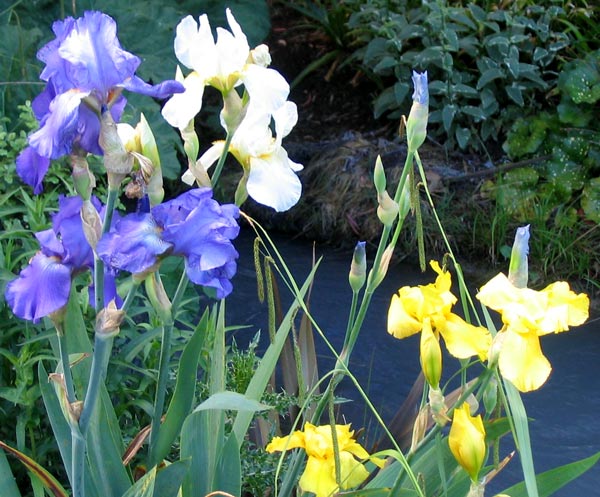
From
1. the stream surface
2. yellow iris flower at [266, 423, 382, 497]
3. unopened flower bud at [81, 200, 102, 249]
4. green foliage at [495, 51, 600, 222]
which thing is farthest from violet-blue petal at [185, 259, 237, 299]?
green foliage at [495, 51, 600, 222]

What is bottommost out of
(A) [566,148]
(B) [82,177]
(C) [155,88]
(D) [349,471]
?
(A) [566,148]

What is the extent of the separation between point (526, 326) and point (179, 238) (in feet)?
1.23

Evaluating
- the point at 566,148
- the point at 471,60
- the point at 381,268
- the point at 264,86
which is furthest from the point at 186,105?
the point at 471,60

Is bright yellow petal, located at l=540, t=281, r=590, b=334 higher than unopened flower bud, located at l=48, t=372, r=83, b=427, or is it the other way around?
bright yellow petal, located at l=540, t=281, r=590, b=334

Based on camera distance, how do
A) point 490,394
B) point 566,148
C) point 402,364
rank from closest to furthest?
point 490,394, point 402,364, point 566,148

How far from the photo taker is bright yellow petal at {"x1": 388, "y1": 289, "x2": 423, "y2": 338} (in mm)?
1024

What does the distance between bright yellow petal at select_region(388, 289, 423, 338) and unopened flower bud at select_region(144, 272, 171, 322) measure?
257 mm

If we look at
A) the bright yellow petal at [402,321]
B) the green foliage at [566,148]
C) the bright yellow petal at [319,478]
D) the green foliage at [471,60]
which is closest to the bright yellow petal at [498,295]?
the bright yellow petal at [402,321]

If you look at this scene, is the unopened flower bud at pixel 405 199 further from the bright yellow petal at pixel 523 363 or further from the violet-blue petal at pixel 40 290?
the violet-blue petal at pixel 40 290

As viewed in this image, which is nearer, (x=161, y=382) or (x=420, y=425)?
(x=420, y=425)

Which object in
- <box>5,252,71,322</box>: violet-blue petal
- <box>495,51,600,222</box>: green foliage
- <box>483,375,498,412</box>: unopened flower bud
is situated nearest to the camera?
<box>5,252,71,322</box>: violet-blue petal

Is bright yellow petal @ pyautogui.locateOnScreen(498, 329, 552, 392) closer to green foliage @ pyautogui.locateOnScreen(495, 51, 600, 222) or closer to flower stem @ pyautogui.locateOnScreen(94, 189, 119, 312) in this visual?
flower stem @ pyautogui.locateOnScreen(94, 189, 119, 312)

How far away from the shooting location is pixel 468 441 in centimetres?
95

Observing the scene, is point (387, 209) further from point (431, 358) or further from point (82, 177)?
point (82, 177)
